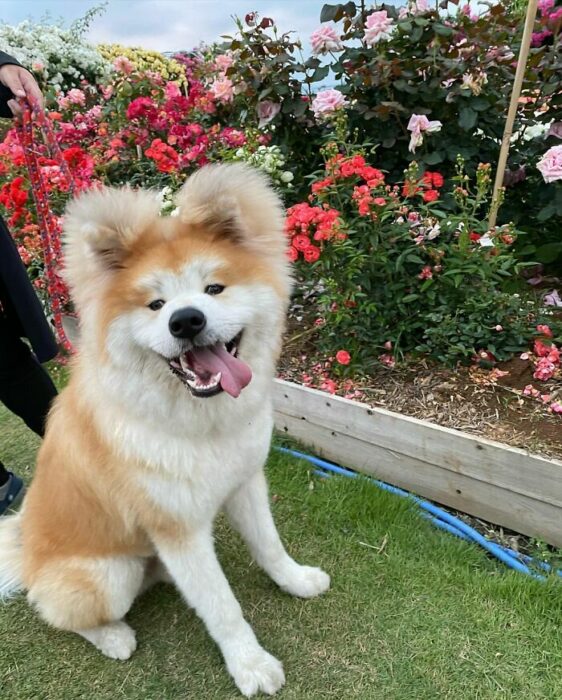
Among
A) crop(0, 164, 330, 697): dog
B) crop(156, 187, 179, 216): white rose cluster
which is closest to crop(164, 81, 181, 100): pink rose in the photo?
crop(156, 187, 179, 216): white rose cluster

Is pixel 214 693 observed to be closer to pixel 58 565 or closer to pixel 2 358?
pixel 58 565

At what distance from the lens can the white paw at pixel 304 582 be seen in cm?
191

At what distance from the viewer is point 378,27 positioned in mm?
2471

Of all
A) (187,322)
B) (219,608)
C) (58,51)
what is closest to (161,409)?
(187,322)

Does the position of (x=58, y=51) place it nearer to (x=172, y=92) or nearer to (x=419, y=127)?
(x=172, y=92)

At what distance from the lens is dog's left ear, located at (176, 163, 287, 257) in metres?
1.29

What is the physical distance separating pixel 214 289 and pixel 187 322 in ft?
0.48

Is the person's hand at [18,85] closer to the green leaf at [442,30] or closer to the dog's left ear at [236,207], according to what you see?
the dog's left ear at [236,207]

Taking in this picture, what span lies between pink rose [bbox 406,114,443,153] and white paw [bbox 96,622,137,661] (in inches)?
92.1

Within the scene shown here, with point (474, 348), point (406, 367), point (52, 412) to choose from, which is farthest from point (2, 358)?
point (474, 348)

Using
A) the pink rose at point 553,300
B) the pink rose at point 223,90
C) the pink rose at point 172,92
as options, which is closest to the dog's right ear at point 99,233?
the pink rose at point 553,300

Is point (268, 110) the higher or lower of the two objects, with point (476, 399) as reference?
higher

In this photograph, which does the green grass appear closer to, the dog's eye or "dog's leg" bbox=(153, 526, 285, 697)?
"dog's leg" bbox=(153, 526, 285, 697)

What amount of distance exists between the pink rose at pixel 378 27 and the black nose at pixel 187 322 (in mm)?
2004
